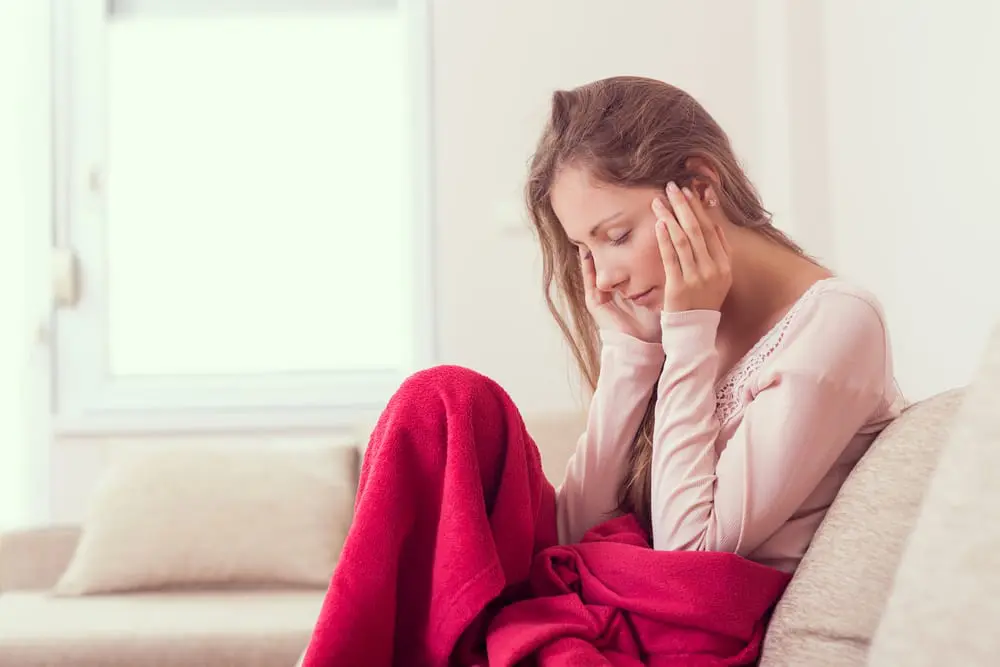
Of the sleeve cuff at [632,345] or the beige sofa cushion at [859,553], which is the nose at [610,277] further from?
the beige sofa cushion at [859,553]

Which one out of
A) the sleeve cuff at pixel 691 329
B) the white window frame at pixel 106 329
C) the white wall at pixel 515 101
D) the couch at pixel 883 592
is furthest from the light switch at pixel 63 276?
the sleeve cuff at pixel 691 329

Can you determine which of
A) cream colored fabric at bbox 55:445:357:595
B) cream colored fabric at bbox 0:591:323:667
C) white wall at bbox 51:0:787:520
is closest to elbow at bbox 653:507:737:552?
cream colored fabric at bbox 0:591:323:667

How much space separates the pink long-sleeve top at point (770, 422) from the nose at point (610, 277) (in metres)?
0.11

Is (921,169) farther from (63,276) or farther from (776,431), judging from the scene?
(63,276)

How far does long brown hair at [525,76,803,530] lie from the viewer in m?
1.36

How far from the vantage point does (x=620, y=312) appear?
4.87 ft

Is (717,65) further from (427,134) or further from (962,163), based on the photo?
(962,163)

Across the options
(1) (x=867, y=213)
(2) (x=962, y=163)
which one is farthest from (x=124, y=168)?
(2) (x=962, y=163)

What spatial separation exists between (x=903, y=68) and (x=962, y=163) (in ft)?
1.29

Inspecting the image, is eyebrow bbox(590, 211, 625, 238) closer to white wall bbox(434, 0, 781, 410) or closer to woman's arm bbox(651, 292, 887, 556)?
woman's arm bbox(651, 292, 887, 556)

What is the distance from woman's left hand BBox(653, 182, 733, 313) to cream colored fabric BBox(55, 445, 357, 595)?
154cm

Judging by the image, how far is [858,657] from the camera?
1005 mm

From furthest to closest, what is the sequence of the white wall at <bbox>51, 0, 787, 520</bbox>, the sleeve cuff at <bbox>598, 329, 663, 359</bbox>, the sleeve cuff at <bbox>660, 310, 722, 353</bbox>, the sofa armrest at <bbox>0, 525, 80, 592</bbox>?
the white wall at <bbox>51, 0, 787, 520</bbox>, the sofa armrest at <bbox>0, 525, 80, 592</bbox>, the sleeve cuff at <bbox>598, 329, 663, 359</bbox>, the sleeve cuff at <bbox>660, 310, 722, 353</bbox>

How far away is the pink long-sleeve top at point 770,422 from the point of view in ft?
3.75
